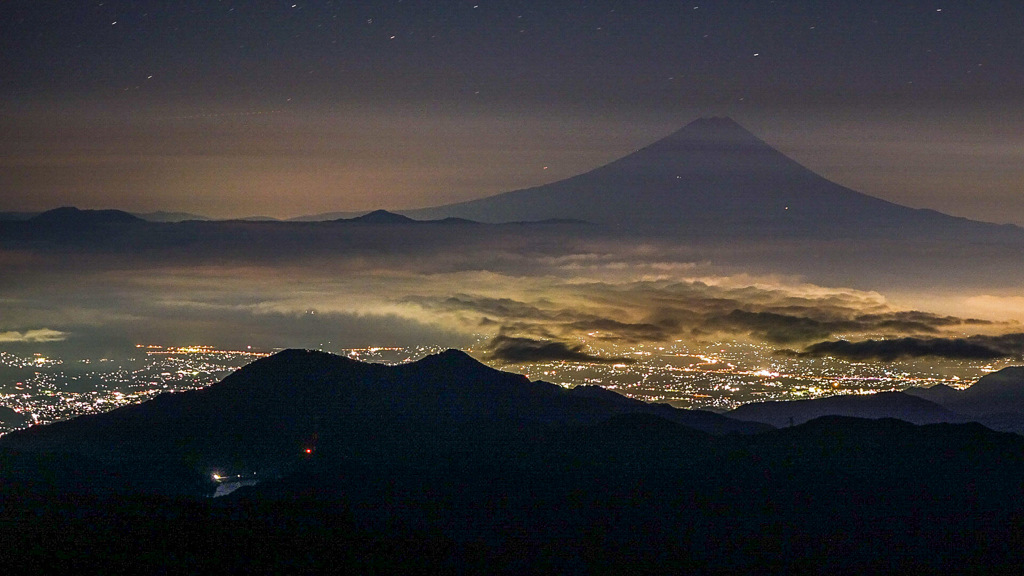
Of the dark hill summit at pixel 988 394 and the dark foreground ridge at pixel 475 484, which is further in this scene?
the dark hill summit at pixel 988 394

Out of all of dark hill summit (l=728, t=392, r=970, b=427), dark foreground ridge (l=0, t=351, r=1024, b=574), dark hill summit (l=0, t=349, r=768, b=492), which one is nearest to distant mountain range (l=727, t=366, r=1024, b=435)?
dark hill summit (l=728, t=392, r=970, b=427)

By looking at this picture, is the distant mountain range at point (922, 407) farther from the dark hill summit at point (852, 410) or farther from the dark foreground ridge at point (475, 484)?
the dark foreground ridge at point (475, 484)

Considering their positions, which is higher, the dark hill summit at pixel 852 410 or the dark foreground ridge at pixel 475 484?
the dark hill summit at pixel 852 410

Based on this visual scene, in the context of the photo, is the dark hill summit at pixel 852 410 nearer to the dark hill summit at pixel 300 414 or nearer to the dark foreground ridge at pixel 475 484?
the dark hill summit at pixel 300 414

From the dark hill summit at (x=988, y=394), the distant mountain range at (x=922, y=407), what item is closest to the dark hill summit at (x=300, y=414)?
the distant mountain range at (x=922, y=407)

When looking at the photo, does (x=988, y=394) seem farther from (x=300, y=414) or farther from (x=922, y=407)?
(x=300, y=414)

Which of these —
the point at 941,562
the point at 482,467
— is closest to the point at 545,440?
the point at 482,467

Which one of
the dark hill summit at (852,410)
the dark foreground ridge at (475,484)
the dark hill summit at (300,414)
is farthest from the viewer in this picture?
the dark hill summit at (852,410)

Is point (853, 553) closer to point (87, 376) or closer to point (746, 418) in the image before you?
point (746, 418)

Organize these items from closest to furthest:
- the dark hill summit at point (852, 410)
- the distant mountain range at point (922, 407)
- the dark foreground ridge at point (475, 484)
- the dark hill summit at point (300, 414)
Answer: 1. the dark foreground ridge at point (475, 484)
2. the dark hill summit at point (300, 414)
3. the dark hill summit at point (852, 410)
4. the distant mountain range at point (922, 407)

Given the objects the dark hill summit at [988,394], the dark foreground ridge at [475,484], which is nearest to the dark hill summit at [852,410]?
the dark hill summit at [988,394]
